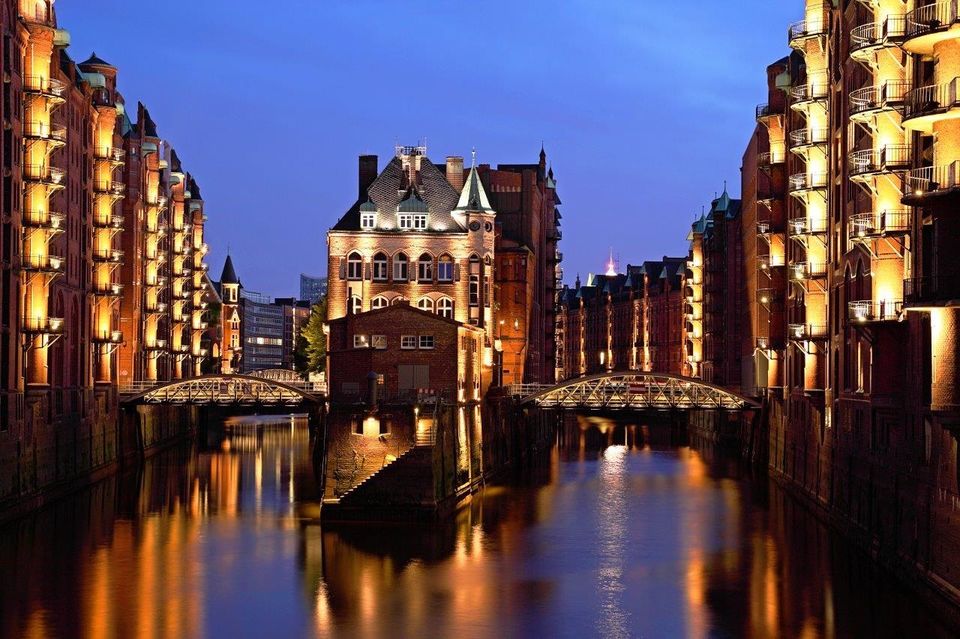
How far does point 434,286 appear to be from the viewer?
9831 centimetres

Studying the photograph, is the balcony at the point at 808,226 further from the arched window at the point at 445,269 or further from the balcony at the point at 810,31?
the arched window at the point at 445,269

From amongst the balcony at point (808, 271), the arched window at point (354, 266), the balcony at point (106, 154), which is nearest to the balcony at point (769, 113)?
the balcony at point (808, 271)

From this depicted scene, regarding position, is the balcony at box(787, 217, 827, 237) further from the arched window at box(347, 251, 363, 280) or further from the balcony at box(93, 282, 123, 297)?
the balcony at box(93, 282, 123, 297)

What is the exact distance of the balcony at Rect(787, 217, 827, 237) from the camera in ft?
243

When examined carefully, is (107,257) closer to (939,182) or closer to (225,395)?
(225,395)

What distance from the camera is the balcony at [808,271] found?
7338 centimetres

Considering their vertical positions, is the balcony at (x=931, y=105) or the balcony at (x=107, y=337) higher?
the balcony at (x=931, y=105)

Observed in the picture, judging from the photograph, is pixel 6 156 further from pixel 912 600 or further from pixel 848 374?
pixel 912 600

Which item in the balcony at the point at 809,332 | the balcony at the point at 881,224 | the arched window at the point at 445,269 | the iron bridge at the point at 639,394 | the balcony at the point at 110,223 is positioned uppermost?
the balcony at the point at 110,223

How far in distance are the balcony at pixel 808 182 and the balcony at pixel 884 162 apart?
17.8 metres

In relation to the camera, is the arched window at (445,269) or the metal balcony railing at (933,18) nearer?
the metal balcony railing at (933,18)

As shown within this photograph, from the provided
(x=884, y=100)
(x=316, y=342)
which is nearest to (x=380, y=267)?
(x=316, y=342)

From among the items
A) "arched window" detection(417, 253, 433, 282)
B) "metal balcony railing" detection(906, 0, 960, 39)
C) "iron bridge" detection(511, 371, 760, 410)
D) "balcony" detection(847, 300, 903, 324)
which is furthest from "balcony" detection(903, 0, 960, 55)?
"arched window" detection(417, 253, 433, 282)

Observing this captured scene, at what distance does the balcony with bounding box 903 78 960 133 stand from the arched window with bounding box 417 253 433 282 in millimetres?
56049
